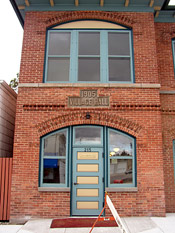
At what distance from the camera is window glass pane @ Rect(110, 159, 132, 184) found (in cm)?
756

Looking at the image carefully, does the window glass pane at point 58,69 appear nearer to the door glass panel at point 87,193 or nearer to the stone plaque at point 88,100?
the stone plaque at point 88,100

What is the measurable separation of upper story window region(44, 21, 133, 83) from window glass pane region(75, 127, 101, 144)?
1673 mm

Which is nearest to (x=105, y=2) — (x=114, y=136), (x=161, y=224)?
(x=114, y=136)

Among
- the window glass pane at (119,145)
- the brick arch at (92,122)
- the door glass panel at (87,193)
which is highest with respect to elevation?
the brick arch at (92,122)

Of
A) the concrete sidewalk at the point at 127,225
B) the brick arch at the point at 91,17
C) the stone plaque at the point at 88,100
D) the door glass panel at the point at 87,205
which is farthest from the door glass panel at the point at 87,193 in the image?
the brick arch at the point at 91,17

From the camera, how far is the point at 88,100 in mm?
7949

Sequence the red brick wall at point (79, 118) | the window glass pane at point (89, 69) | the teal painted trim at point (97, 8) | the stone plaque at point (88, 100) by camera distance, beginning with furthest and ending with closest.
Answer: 1. the teal painted trim at point (97, 8)
2. the window glass pane at point (89, 69)
3. the stone plaque at point (88, 100)
4. the red brick wall at point (79, 118)

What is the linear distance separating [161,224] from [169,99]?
4.32 meters

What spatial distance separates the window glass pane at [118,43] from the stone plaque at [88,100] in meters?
1.73

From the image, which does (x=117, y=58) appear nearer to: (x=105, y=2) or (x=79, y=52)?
(x=79, y=52)

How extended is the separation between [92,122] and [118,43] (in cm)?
306

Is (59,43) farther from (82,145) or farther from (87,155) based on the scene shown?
(87,155)

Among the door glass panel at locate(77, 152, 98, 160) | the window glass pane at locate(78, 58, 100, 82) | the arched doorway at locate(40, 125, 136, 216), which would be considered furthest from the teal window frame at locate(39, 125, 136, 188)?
the window glass pane at locate(78, 58, 100, 82)

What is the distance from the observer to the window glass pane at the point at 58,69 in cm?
830
